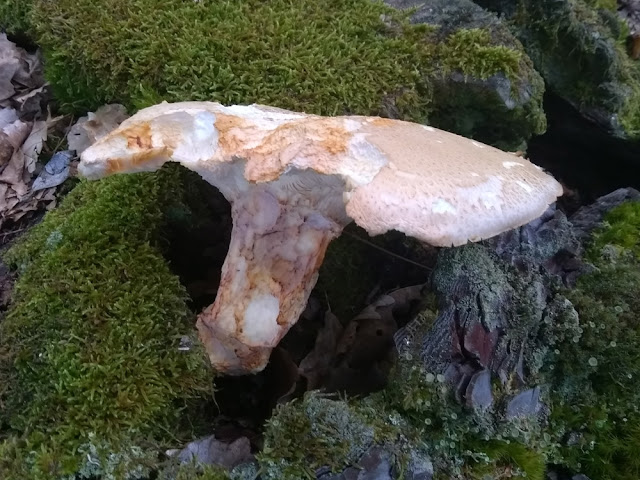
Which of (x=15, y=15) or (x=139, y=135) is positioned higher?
(x=139, y=135)

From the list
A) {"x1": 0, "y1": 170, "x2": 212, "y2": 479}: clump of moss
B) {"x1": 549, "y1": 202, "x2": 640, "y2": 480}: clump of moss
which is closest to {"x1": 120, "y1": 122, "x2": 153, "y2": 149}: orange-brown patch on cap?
{"x1": 0, "y1": 170, "x2": 212, "y2": 479}: clump of moss

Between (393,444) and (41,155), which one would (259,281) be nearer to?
(393,444)

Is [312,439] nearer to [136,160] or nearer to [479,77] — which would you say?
[136,160]

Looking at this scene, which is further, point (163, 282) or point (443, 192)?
point (163, 282)

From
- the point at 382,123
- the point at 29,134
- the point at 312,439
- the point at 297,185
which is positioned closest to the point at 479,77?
the point at 382,123

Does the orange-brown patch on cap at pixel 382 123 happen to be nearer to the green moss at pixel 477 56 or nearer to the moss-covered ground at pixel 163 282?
the moss-covered ground at pixel 163 282

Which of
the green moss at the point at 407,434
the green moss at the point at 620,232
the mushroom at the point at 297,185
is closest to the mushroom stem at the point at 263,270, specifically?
the mushroom at the point at 297,185

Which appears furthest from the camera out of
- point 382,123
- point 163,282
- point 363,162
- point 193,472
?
Answer: point 163,282

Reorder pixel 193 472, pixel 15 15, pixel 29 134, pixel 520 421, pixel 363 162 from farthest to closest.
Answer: pixel 15 15, pixel 29 134, pixel 520 421, pixel 193 472, pixel 363 162
